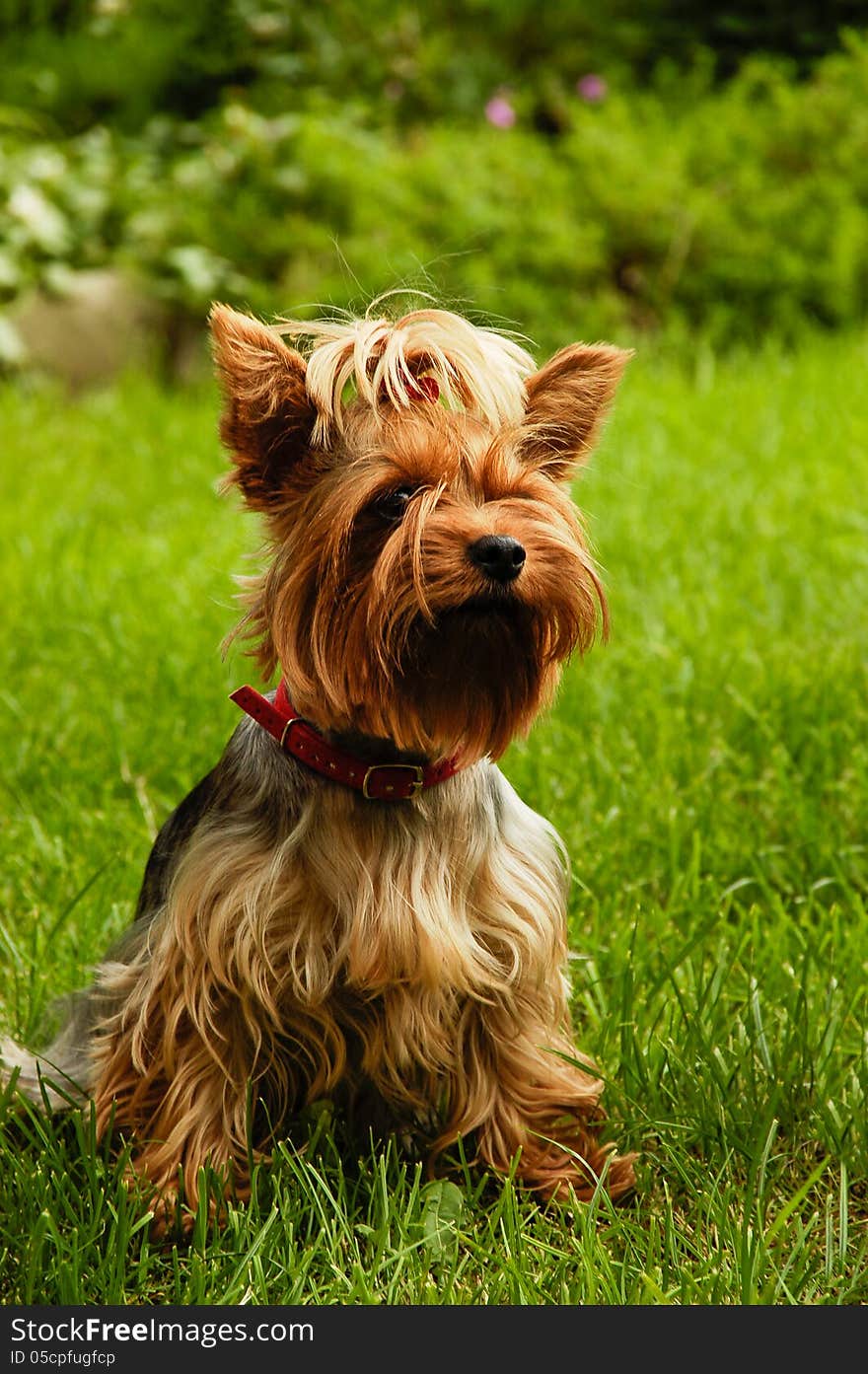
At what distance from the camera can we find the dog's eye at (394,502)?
223 centimetres

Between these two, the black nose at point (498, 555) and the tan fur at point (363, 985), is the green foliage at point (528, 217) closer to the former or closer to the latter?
the tan fur at point (363, 985)

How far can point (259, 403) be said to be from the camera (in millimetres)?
2283

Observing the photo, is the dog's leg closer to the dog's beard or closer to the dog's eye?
the dog's beard

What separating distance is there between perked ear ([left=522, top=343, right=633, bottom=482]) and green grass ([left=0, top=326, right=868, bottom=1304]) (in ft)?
3.31

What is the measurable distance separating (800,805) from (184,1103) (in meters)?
1.70

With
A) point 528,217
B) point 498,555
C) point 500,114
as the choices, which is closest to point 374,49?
point 500,114

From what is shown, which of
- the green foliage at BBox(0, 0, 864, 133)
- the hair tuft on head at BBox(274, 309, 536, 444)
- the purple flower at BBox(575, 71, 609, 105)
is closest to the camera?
the hair tuft on head at BBox(274, 309, 536, 444)

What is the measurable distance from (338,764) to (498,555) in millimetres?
444

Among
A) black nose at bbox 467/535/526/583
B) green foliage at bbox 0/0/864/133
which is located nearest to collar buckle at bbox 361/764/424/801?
black nose at bbox 467/535/526/583

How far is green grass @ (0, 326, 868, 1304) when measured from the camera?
93.0 inches

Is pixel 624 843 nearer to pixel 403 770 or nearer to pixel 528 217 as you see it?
pixel 403 770

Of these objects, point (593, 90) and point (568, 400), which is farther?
point (593, 90)

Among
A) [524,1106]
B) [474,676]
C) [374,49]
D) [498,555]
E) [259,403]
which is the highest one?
[374,49]

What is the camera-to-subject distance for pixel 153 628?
4.73 metres
